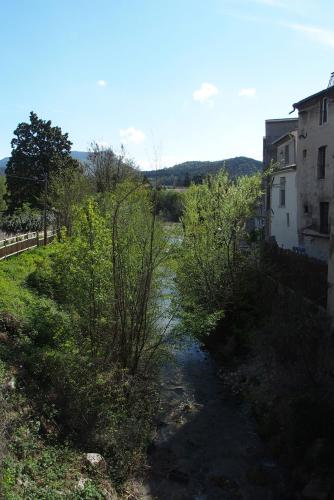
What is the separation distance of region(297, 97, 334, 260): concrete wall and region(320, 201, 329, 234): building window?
18cm

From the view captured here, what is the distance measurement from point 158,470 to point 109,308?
4.41 m

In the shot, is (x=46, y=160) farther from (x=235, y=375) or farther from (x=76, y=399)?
(x=76, y=399)

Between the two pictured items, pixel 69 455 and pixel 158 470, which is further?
pixel 158 470

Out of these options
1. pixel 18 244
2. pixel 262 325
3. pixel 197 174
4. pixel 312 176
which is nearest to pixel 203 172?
pixel 312 176

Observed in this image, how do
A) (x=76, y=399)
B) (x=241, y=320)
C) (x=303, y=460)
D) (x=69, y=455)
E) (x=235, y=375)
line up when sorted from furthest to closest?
(x=241, y=320) → (x=235, y=375) → (x=76, y=399) → (x=303, y=460) → (x=69, y=455)

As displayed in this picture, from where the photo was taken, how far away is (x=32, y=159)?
4206 centimetres

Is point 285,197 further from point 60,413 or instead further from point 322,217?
point 60,413

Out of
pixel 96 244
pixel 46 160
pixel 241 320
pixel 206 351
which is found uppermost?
pixel 46 160

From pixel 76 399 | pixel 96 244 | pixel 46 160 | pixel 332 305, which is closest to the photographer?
pixel 76 399

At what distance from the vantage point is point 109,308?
42.8 ft

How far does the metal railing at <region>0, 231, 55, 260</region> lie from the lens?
2253 cm

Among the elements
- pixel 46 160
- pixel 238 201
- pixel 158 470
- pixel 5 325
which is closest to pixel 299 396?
pixel 158 470

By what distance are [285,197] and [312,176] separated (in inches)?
172

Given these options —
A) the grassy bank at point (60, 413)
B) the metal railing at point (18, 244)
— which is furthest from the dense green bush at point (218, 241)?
the metal railing at point (18, 244)
